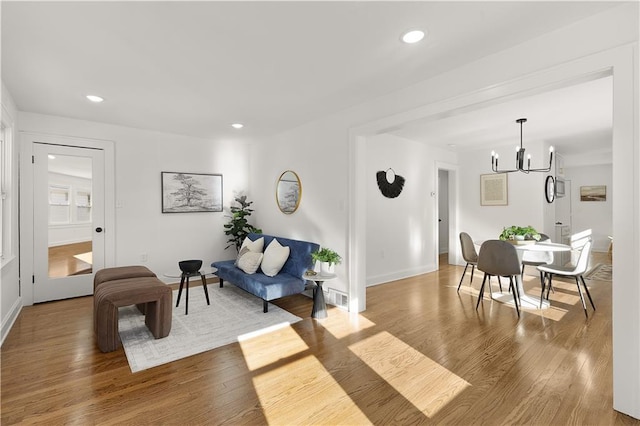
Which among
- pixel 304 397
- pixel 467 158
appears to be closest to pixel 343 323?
pixel 304 397

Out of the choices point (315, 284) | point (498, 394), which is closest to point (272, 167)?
point (315, 284)

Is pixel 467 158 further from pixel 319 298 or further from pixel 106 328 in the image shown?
pixel 106 328

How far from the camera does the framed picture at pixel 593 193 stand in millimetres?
7773

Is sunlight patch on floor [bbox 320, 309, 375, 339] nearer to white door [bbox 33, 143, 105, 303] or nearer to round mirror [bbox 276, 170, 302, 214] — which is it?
round mirror [bbox 276, 170, 302, 214]

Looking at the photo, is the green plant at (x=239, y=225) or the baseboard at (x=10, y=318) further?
the green plant at (x=239, y=225)

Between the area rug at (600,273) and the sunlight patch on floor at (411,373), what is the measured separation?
179 inches

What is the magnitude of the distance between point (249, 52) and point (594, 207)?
938cm

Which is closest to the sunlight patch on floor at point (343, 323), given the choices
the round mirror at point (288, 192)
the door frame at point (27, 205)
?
the round mirror at point (288, 192)

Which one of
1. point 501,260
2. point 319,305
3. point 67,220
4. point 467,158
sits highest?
point 467,158

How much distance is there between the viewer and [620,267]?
6.11ft

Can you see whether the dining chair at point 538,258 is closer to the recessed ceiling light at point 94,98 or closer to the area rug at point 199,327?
the area rug at point 199,327

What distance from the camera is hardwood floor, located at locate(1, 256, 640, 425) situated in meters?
1.87

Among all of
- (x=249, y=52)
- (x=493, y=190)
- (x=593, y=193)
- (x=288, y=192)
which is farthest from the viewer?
(x=593, y=193)

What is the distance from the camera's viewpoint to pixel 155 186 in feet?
16.1
